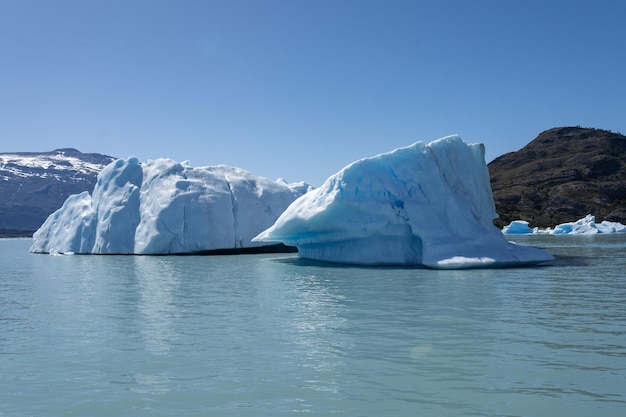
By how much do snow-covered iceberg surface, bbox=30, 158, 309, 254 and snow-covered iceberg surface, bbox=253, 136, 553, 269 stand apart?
278 inches

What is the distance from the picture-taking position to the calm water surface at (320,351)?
15.6ft

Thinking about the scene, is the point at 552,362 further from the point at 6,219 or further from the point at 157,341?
the point at 6,219

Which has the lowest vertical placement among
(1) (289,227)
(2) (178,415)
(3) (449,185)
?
(2) (178,415)

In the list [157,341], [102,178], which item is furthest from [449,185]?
[102,178]

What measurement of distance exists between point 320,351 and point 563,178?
113 meters

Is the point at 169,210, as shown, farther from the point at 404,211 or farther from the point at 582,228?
the point at 582,228

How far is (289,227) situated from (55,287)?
319 inches

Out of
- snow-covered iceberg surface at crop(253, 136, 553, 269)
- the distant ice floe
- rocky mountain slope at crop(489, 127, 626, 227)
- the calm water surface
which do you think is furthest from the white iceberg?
the calm water surface

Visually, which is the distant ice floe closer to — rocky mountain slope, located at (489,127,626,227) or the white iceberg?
the white iceberg

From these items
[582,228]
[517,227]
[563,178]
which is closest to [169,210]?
[517,227]

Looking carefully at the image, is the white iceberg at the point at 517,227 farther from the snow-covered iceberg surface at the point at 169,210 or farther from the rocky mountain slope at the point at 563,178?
the snow-covered iceberg surface at the point at 169,210

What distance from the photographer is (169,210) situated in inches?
1031

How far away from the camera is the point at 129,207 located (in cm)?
2742

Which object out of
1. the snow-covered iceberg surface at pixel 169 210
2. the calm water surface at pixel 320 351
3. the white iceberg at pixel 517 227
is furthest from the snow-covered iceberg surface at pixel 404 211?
the white iceberg at pixel 517 227
